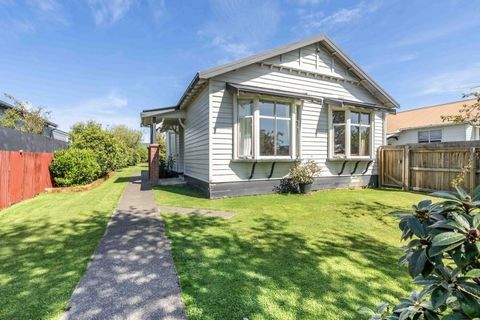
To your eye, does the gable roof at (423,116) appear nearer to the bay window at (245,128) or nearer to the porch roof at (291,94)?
the porch roof at (291,94)

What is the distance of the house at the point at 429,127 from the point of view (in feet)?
57.6

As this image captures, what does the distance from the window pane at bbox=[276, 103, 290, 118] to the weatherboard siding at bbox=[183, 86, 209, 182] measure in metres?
2.61

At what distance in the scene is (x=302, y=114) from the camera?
389 inches

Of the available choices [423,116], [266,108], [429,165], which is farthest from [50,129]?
[423,116]

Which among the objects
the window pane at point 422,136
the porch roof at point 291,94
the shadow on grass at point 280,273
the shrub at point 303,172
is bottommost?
the shadow on grass at point 280,273

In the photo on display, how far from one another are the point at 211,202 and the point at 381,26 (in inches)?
421

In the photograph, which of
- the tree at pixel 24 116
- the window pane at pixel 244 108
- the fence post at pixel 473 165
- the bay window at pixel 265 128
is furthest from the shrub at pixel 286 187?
the tree at pixel 24 116

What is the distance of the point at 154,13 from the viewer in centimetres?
1109

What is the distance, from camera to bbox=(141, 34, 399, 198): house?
870 cm

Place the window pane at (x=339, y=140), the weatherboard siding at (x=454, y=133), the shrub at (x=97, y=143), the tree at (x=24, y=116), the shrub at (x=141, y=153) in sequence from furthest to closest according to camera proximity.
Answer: the shrub at (x=141, y=153)
the weatherboard siding at (x=454, y=133)
the tree at (x=24, y=116)
the shrub at (x=97, y=143)
the window pane at (x=339, y=140)

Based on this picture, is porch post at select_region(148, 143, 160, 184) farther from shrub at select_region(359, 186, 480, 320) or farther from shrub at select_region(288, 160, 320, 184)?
shrub at select_region(359, 186, 480, 320)

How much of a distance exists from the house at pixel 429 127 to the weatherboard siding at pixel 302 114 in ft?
34.1

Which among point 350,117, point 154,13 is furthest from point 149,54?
point 350,117

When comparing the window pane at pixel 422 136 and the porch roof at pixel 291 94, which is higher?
the porch roof at pixel 291 94
